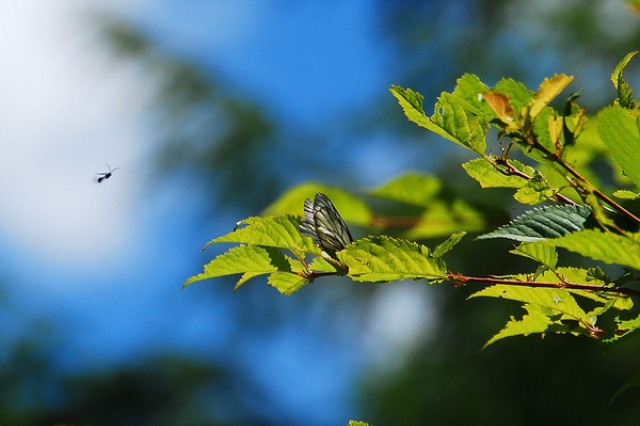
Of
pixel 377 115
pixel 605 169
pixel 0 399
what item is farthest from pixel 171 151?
pixel 605 169

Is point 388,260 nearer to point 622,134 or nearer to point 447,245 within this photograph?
point 447,245

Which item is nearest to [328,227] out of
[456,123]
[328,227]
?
[328,227]

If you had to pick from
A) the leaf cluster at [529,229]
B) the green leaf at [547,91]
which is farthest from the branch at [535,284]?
the green leaf at [547,91]

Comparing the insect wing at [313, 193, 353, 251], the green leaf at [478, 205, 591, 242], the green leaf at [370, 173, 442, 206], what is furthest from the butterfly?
the green leaf at [370, 173, 442, 206]

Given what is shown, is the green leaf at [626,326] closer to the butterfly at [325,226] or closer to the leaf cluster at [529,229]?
the leaf cluster at [529,229]

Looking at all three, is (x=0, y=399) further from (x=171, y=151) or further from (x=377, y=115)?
(x=377, y=115)

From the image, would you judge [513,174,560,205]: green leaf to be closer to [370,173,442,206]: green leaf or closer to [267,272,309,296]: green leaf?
[267,272,309,296]: green leaf
